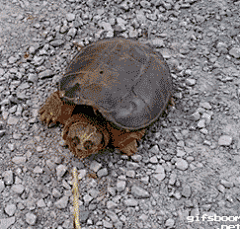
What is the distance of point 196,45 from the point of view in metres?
2.47

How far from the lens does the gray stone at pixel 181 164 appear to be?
1.97 meters

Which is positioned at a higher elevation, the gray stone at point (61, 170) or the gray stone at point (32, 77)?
the gray stone at point (32, 77)

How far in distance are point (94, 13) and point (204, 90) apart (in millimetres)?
1408

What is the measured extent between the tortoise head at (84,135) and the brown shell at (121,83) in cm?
15

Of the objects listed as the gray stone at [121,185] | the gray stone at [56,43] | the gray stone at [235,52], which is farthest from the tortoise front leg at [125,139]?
the gray stone at [235,52]

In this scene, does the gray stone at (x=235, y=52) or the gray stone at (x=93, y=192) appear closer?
the gray stone at (x=93, y=192)

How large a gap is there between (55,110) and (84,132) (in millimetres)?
440

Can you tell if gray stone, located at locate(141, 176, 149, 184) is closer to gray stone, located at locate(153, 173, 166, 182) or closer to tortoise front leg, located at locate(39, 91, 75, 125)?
gray stone, located at locate(153, 173, 166, 182)

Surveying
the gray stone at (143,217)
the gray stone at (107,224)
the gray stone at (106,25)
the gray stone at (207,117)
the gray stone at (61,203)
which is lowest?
the gray stone at (107,224)

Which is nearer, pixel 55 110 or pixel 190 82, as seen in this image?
pixel 55 110

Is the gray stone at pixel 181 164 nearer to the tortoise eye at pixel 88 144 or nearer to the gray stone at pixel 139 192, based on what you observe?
the gray stone at pixel 139 192

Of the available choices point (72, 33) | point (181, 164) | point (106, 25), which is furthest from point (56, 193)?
point (106, 25)

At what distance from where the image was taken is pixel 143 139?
2.11 m

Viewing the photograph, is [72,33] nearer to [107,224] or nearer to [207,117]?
[207,117]
